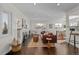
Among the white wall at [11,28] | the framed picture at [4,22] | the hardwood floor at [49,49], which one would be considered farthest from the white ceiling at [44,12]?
the hardwood floor at [49,49]

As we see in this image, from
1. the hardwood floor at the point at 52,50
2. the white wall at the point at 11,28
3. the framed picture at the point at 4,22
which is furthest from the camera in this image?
the white wall at the point at 11,28

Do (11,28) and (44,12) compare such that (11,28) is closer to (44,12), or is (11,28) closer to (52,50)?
(44,12)

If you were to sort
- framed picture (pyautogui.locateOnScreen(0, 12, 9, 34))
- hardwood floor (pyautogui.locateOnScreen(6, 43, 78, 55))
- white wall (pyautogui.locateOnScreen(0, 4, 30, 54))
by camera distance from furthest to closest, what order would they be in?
white wall (pyautogui.locateOnScreen(0, 4, 30, 54)), framed picture (pyautogui.locateOnScreen(0, 12, 9, 34)), hardwood floor (pyautogui.locateOnScreen(6, 43, 78, 55))

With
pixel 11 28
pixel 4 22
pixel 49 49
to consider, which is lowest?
pixel 49 49

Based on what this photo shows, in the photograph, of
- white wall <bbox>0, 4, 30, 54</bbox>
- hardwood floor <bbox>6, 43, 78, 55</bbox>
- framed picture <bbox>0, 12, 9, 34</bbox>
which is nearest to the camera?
hardwood floor <bbox>6, 43, 78, 55</bbox>


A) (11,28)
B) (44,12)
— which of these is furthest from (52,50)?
(11,28)

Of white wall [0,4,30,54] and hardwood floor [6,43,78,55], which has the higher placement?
white wall [0,4,30,54]

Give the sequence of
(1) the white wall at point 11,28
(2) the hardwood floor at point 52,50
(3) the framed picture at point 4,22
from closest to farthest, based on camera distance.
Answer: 1. (2) the hardwood floor at point 52,50
2. (3) the framed picture at point 4,22
3. (1) the white wall at point 11,28

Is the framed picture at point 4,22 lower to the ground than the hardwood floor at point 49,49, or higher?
higher

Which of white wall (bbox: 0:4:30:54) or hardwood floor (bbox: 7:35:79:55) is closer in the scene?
hardwood floor (bbox: 7:35:79:55)

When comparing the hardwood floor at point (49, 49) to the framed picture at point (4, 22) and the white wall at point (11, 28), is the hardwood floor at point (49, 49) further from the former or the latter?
the framed picture at point (4, 22)

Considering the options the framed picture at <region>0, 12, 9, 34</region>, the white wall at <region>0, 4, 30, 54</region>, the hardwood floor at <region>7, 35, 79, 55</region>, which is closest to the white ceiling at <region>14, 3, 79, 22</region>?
the white wall at <region>0, 4, 30, 54</region>

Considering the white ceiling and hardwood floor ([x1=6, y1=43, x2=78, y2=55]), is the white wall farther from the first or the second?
hardwood floor ([x1=6, y1=43, x2=78, y2=55])

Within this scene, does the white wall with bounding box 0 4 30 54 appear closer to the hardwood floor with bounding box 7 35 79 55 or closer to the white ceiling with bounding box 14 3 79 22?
the white ceiling with bounding box 14 3 79 22
